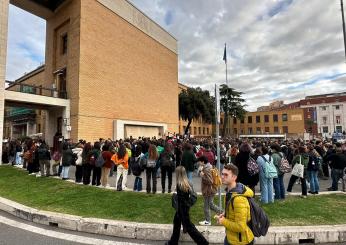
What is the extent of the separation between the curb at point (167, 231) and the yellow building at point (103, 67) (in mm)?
15419

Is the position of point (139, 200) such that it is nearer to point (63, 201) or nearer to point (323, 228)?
point (63, 201)

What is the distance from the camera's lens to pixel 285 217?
595 centimetres

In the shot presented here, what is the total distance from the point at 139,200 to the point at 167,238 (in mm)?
2304

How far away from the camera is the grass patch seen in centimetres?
593

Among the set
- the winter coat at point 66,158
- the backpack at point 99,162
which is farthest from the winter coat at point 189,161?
the winter coat at point 66,158

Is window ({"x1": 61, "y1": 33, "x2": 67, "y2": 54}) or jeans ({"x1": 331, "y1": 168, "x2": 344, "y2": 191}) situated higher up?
window ({"x1": 61, "y1": 33, "x2": 67, "y2": 54})

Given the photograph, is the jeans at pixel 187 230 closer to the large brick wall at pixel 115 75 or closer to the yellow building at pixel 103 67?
the yellow building at pixel 103 67

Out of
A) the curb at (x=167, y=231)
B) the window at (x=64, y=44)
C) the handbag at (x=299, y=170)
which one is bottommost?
the curb at (x=167, y=231)

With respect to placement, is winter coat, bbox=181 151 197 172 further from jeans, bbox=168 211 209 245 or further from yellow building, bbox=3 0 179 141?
yellow building, bbox=3 0 179 141

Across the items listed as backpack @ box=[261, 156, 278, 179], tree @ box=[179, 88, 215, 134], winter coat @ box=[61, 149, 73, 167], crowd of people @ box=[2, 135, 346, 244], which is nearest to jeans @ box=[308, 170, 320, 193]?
crowd of people @ box=[2, 135, 346, 244]

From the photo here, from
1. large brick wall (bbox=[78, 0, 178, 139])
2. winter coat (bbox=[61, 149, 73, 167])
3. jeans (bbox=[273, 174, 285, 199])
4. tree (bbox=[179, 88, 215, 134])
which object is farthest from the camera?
tree (bbox=[179, 88, 215, 134])

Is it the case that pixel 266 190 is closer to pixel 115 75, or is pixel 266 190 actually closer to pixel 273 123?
pixel 115 75

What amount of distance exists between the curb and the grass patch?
0.40m

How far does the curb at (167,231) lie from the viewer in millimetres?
4996
